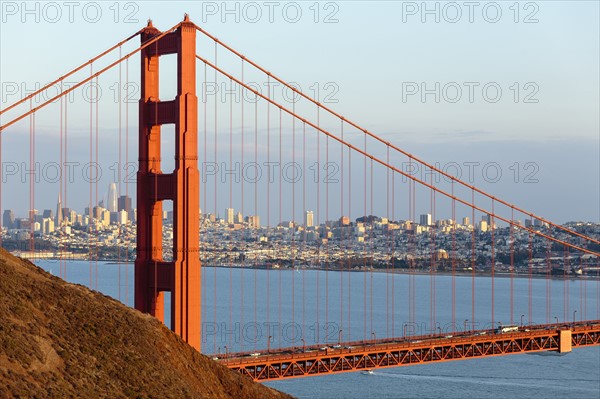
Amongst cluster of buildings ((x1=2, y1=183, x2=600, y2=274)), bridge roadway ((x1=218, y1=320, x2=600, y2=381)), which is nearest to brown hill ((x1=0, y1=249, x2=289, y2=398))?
bridge roadway ((x1=218, y1=320, x2=600, y2=381))

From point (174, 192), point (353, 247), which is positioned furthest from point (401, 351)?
point (353, 247)

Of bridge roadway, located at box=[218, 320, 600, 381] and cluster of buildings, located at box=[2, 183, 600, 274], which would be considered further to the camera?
cluster of buildings, located at box=[2, 183, 600, 274]

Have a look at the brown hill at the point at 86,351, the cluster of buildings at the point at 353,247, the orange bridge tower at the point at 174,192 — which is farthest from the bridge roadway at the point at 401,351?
the cluster of buildings at the point at 353,247

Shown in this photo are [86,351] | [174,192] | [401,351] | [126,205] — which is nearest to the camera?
[86,351]

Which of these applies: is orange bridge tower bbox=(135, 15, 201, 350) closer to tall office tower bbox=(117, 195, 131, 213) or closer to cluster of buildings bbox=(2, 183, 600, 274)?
tall office tower bbox=(117, 195, 131, 213)

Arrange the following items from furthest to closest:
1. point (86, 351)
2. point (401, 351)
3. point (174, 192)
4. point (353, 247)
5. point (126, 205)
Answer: point (353, 247) < point (126, 205) < point (401, 351) < point (174, 192) < point (86, 351)

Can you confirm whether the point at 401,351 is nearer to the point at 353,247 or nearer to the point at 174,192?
the point at 174,192

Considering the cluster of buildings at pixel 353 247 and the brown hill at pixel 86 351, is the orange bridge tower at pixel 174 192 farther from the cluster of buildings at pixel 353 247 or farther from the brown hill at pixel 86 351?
the cluster of buildings at pixel 353 247
